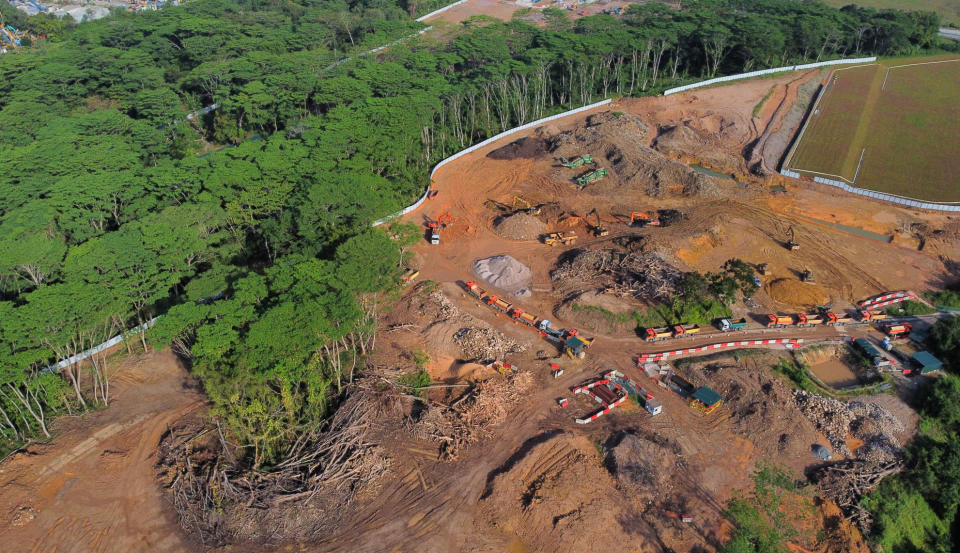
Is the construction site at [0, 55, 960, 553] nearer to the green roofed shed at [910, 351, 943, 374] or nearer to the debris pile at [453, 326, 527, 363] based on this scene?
the debris pile at [453, 326, 527, 363]

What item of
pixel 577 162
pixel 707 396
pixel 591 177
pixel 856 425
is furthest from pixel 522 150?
pixel 856 425

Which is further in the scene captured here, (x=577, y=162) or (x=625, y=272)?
(x=577, y=162)

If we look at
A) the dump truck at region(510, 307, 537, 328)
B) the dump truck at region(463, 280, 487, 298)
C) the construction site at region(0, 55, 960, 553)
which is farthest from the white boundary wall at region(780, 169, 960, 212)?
the dump truck at region(463, 280, 487, 298)

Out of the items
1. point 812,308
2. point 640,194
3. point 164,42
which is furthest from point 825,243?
point 164,42

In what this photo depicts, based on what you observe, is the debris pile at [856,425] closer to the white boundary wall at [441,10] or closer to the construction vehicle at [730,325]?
the construction vehicle at [730,325]

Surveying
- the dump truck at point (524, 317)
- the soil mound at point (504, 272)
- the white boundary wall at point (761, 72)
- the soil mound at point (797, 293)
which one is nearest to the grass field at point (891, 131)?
the white boundary wall at point (761, 72)

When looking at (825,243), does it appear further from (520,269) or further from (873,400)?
(520,269)

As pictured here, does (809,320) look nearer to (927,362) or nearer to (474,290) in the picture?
(927,362)
